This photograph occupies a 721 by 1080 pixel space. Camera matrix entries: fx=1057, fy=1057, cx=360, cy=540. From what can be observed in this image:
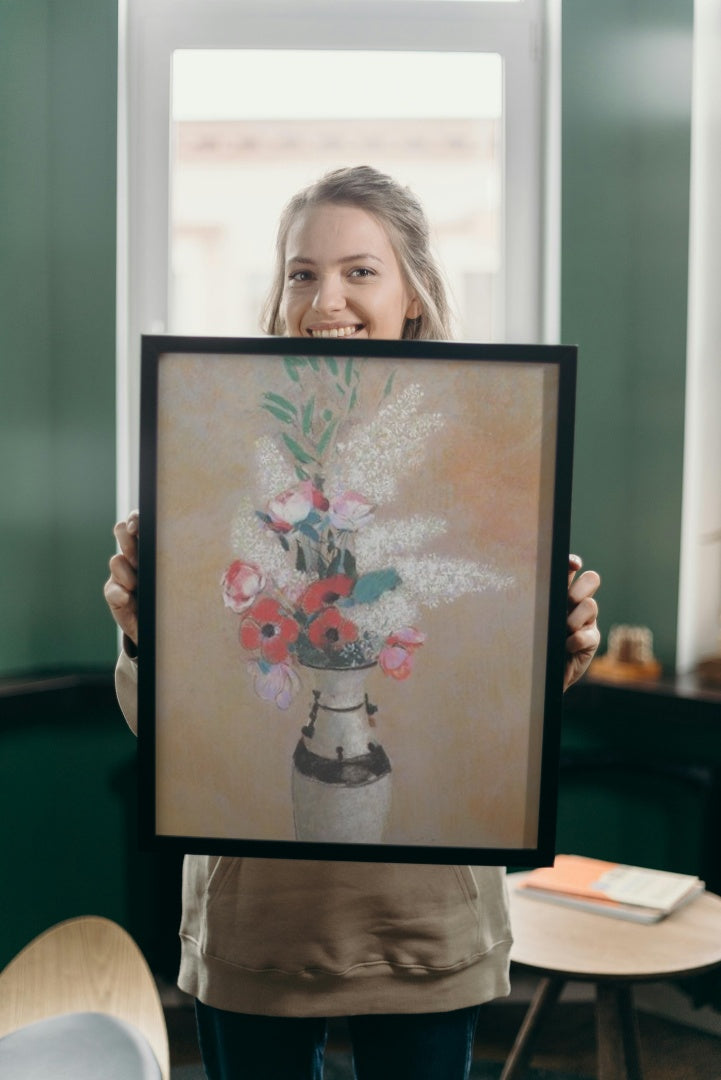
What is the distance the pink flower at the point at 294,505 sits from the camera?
3.34ft

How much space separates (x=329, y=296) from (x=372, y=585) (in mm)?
350

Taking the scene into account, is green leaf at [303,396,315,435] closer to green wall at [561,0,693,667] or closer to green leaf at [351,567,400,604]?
green leaf at [351,567,400,604]

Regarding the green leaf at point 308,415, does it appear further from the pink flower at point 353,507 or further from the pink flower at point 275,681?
the pink flower at point 275,681

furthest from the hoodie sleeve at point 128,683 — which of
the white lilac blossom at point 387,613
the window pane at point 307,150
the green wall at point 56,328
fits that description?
the window pane at point 307,150

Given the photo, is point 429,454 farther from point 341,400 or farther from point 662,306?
point 662,306

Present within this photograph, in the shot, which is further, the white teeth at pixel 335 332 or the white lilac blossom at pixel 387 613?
the white teeth at pixel 335 332

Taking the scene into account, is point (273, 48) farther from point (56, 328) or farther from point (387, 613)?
point (387, 613)

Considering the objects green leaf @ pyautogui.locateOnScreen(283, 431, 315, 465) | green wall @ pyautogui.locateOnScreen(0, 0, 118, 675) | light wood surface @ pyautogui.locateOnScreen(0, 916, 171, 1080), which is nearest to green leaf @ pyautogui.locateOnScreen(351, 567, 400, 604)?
green leaf @ pyautogui.locateOnScreen(283, 431, 315, 465)

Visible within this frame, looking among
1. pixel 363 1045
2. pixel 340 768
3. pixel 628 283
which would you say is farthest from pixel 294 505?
pixel 628 283

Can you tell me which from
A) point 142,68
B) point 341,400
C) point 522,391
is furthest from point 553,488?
point 142,68

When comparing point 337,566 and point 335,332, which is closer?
point 337,566

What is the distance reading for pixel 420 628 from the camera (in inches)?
40.6

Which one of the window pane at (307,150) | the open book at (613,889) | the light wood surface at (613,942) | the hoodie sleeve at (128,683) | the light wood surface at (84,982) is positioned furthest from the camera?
the window pane at (307,150)

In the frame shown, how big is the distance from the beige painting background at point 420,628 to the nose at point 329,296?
0.18 meters
